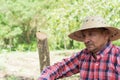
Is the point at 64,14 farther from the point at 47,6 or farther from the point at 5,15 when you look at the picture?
the point at 5,15

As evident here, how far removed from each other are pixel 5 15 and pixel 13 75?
48.4ft

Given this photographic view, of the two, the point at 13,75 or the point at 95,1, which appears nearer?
the point at 13,75

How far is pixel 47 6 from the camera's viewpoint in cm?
2036

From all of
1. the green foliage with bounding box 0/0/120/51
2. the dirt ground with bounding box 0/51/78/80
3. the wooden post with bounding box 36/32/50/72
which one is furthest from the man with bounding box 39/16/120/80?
the green foliage with bounding box 0/0/120/51

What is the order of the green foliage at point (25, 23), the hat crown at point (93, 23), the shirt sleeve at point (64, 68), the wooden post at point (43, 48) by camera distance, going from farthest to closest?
the green foliage at point (25, 23)
the wooden post at point (43, 48)
the shirt sleeve at point (64, 68)
the hat crown at point (93, 23)

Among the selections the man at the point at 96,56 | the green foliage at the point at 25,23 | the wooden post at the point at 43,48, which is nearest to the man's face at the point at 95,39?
the man at the point at 96,56

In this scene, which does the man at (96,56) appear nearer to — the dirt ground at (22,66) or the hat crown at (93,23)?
the hat crown at (93,23)

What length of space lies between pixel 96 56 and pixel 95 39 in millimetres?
129

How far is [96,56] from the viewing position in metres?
2.83

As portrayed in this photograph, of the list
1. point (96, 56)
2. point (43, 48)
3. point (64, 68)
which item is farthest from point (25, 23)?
point (96, 56)

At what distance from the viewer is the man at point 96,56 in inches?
110

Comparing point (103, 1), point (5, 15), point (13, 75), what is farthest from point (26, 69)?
point (5, 15)

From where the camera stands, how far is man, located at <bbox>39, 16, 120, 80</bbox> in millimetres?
2783

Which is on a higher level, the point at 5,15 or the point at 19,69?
the point at 5,15
